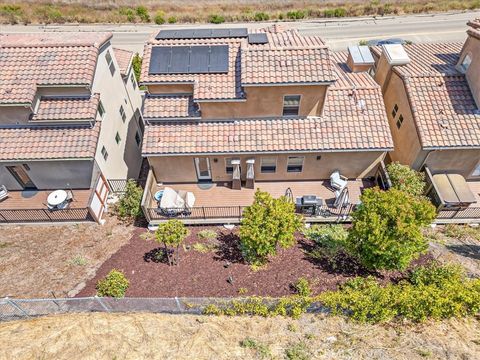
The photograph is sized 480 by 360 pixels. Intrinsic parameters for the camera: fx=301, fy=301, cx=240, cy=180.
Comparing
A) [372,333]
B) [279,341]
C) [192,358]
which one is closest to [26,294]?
[192,358]

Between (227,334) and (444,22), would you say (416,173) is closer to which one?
(227,334)

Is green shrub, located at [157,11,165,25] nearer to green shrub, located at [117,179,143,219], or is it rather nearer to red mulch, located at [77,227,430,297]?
green shrub, located at [117,179,143,219]

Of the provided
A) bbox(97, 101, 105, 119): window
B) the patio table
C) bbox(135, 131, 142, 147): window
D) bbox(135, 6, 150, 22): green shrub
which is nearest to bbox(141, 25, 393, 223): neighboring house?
bbox(97, 101, 105, 119): window

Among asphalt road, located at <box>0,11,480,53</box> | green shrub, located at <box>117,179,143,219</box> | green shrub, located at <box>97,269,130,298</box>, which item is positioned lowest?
green shrub, located at <box>97,269,130,298</box>

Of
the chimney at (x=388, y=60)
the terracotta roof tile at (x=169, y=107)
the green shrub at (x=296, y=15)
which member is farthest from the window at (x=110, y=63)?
the green shrub at (x=296, y=15)

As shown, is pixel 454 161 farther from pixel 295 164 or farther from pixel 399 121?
pixel 295 164

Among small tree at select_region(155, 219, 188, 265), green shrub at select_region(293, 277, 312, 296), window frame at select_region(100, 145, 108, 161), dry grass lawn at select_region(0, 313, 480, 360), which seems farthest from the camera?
window frame at select_region(100, 145, 108, 161)
